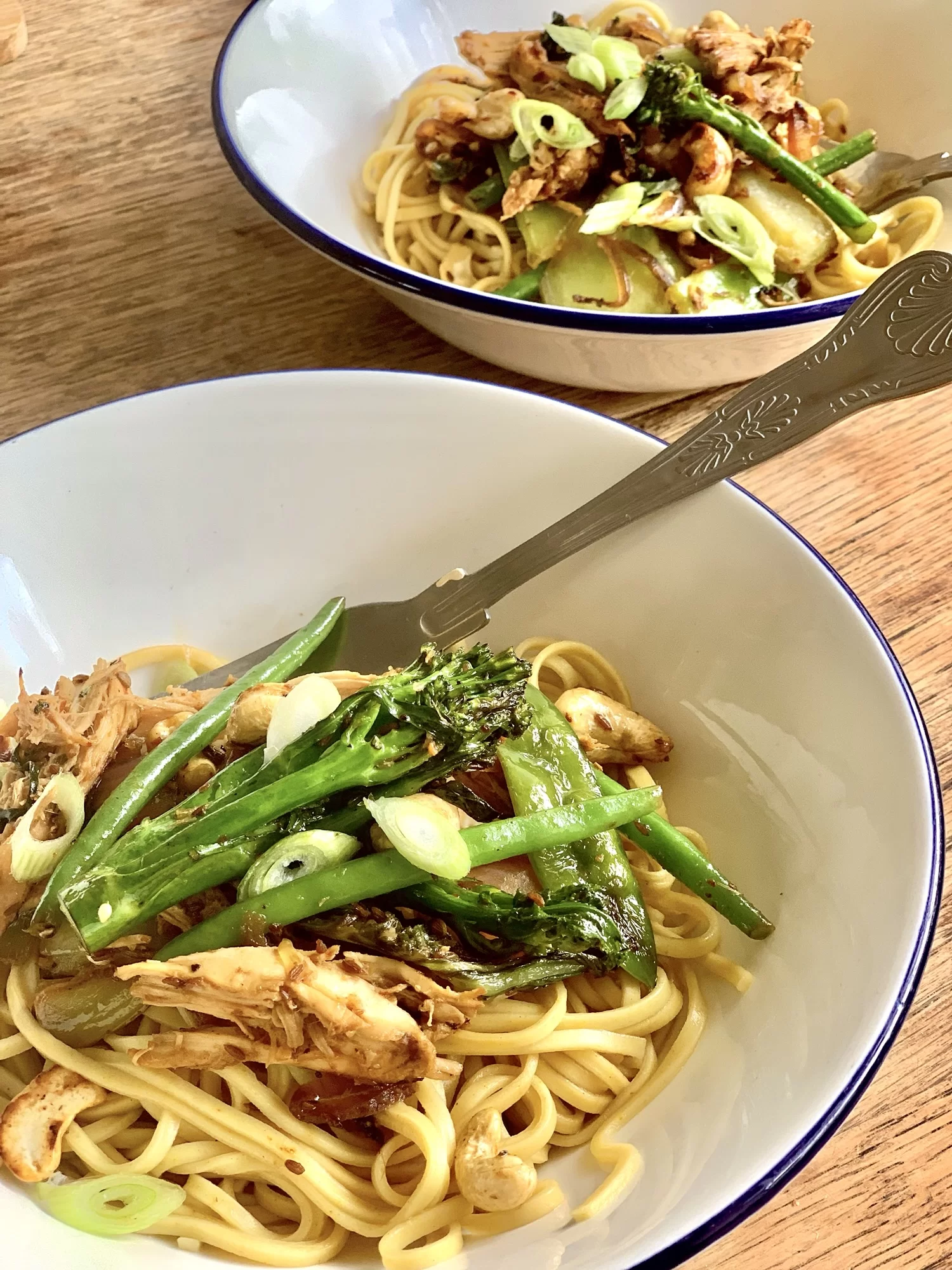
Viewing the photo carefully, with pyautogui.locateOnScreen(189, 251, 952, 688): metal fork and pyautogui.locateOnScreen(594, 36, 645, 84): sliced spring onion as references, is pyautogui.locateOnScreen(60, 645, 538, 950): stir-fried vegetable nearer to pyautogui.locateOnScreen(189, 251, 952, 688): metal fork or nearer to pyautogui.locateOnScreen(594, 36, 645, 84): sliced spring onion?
pyautogui.locateOnScreen(189, 251, 952, 688): metal fork

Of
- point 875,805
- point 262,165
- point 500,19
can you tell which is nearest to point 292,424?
point 262,165

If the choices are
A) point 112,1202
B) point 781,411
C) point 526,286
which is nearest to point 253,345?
point 526,286

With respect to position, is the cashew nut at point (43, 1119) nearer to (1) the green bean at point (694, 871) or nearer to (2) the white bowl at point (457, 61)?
(1) the green bean at point (694, 871)

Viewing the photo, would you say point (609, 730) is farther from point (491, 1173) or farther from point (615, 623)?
point (491, 1173)

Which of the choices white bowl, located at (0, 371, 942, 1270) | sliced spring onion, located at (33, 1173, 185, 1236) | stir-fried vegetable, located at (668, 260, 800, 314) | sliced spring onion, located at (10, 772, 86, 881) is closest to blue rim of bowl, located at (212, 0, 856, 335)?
white bowl, located at (0, 371, 942, 1270)

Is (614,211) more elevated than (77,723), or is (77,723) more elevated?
(614,211)

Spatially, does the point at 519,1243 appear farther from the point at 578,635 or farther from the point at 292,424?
the point at 292,424
